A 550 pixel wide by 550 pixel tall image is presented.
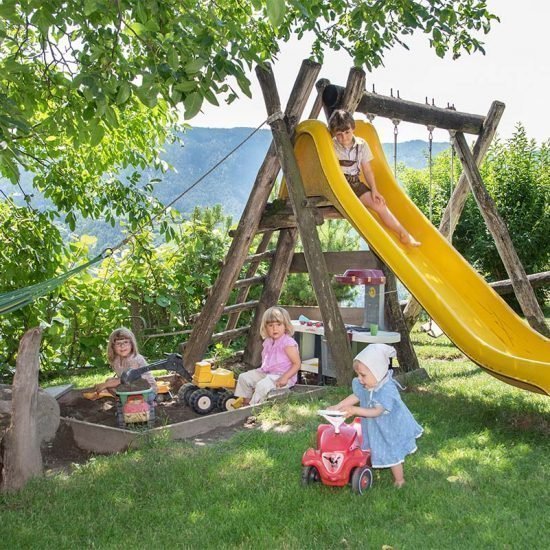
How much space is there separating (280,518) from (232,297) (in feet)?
19.2

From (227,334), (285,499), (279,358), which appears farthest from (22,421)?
(227,334)

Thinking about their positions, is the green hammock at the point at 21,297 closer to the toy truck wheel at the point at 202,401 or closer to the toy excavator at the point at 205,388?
the toy excavator at the point at 205,388

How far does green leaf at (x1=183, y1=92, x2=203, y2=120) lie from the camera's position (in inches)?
122

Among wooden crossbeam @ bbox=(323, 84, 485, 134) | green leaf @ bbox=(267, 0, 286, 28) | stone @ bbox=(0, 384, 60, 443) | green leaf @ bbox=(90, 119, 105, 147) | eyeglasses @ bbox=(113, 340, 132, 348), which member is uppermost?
wooden crossbeam @ bbox=(323, 84, 485, 134)

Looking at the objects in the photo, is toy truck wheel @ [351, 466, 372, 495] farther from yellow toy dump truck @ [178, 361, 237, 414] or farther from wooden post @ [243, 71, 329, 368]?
wooden post @ [243, 71, 329, 368]

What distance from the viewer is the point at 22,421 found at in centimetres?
369

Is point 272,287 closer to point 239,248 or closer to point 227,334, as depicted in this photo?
point 227,334

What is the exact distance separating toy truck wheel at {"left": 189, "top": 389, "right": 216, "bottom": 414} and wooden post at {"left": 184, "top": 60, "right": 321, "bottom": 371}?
0.96m

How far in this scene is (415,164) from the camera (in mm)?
17312

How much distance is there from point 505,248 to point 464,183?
0.89 meters

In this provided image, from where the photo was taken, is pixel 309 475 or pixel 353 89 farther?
pixel 353 89

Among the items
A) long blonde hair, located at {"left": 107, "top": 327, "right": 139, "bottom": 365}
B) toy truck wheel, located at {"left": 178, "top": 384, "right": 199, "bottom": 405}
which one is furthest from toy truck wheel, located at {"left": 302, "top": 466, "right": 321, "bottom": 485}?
long blonde hair, located at {"left": 107, "top": 327, "right": 139, "bottom": 365}

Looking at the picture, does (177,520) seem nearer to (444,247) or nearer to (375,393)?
(375,393)

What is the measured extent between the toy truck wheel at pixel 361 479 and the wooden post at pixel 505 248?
413cm
